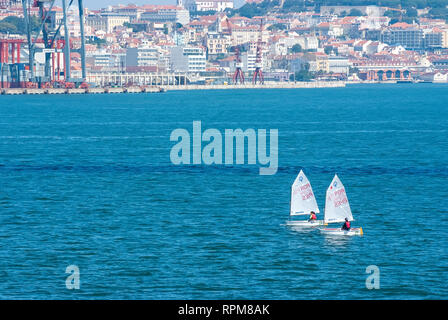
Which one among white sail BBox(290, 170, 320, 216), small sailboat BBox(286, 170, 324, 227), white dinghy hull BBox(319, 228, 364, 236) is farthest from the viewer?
white sail BBox(290, 170, 320, 216)

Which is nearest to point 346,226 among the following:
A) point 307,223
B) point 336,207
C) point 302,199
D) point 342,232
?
point 342,232

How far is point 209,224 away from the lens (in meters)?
38.1

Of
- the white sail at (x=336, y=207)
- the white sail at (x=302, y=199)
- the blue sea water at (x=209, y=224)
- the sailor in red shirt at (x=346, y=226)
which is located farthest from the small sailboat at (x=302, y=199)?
the sailor in red shirt at (x=346, y=226)

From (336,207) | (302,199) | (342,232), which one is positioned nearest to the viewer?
(342,232)

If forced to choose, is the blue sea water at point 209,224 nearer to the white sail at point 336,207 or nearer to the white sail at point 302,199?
the white sail at point 336,207

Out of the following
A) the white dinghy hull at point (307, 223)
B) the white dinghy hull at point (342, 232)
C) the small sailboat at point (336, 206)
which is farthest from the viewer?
the white dinghy hull at point (307, 223)

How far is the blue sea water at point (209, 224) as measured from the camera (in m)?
26.6

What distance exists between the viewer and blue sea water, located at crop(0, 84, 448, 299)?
2656cm

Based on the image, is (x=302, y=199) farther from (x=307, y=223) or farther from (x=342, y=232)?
(x=342, y=232)

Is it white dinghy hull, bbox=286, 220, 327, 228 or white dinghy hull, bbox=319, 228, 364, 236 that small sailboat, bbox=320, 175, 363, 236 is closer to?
white dinghy hull, bbox=286, 220, 327, 228

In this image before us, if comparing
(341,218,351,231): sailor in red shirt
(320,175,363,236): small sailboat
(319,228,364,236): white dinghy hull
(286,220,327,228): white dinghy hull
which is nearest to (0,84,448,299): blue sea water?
(319,228,364,236): white dinghy hull

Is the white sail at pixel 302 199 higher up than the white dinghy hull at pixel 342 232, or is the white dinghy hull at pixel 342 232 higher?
the white sail at pixel 302 199

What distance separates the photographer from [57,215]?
135ft
